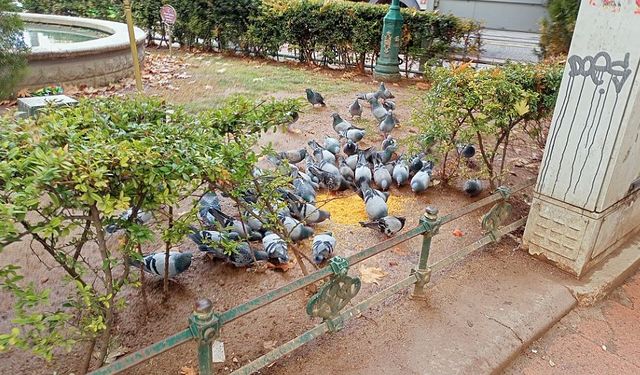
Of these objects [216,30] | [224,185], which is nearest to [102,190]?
[224,185]

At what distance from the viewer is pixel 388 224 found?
11.8ft

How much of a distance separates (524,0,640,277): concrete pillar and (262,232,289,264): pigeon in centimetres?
177

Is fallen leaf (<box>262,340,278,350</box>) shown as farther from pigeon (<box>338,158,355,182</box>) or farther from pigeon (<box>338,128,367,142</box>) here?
pigeon (<box>338,128,367,142</box>)

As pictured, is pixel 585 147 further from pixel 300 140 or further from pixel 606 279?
pixel 300 140

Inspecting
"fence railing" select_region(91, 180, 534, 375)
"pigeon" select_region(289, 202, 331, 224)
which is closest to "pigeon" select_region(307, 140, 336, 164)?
"pigeon" select_region(289, 202, 331, 224)

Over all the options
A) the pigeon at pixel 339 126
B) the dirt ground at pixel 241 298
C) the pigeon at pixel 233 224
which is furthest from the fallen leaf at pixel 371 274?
the pigeon at pixel 339 126

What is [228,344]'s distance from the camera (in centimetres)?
266

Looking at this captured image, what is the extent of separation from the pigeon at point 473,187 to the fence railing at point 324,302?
0.84 meters

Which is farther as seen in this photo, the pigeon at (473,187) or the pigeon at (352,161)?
the pigeon at (352,161)

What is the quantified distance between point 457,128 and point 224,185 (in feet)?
7.78

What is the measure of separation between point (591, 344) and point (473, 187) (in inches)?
68.4

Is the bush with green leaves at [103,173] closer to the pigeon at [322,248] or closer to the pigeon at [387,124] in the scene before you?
the pigeon at [322,248]

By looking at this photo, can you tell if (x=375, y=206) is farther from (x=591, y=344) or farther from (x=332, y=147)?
(x=591, y=344)

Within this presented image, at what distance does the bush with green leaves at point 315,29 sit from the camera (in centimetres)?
921
